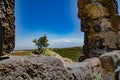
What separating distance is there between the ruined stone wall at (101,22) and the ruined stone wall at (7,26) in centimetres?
Result: 352

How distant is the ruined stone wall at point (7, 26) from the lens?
1902 mm

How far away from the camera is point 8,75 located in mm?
1906

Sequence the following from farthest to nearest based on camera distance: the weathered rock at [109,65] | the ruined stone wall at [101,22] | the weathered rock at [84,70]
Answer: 1. the ruined stone wall at [101,22]
2. the weathered rock at [109,65]
3. the weathered rock at [84,70]

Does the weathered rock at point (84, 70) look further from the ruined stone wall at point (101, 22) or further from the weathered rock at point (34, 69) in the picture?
the ruined stone wall at point (101, 22)

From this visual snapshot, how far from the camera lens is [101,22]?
5.42 meters

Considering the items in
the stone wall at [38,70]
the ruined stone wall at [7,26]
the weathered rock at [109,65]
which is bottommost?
the weathered rock at [109,65]

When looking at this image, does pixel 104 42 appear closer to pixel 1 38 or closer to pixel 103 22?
pixel 103 22

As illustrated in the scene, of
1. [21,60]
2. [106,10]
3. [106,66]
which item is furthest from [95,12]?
[21,60]

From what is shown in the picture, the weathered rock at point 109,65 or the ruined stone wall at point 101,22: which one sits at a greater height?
the ruined stone wall at point 101,22

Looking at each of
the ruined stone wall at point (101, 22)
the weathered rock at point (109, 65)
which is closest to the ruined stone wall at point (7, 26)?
the weathered rock at point (109, 65)

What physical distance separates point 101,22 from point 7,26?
3.66 metres

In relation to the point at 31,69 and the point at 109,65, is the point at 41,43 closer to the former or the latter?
the point at 109,65

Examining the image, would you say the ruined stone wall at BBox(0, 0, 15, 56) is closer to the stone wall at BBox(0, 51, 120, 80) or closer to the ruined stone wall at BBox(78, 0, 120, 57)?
the stone wall at BBox(0, 51, 120, 80)

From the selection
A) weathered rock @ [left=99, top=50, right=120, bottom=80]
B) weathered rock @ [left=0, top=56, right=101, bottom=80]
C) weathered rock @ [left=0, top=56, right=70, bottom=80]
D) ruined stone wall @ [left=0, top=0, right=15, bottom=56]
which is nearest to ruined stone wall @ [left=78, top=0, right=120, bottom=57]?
weathered rock @ [left=99, top=50, right=120, bottom=80]
